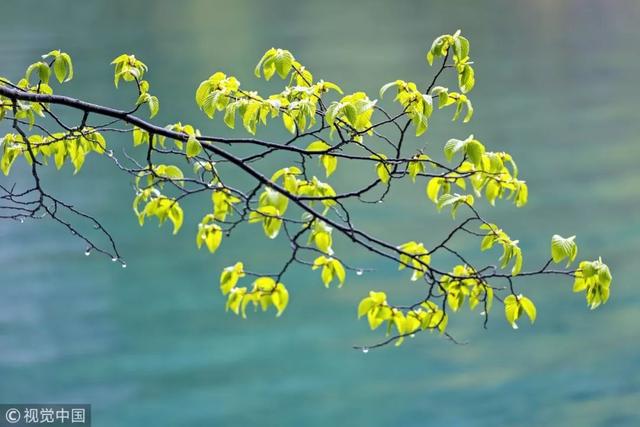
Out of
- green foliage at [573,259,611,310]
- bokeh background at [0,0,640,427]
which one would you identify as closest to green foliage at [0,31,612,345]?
green foliage at [573,259,611,310]

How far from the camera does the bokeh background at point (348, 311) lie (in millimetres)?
4383

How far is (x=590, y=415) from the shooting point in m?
4.16

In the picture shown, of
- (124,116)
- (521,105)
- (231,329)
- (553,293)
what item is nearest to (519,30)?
(521,105)

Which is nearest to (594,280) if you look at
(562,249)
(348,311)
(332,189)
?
(562,249)

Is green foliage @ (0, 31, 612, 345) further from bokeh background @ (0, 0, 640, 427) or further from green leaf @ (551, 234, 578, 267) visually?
bokeh background @ (0, 0, 640, 427)

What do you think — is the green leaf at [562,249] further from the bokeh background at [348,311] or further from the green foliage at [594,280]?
the bokeh background at [348,311]

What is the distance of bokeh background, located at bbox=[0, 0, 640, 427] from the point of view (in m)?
4.38

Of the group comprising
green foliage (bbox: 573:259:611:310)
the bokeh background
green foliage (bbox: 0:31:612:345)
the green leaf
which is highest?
the bokeh background

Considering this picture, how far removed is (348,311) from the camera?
5246mm

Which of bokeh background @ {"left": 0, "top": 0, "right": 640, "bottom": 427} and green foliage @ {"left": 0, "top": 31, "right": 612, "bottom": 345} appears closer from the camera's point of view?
green foliage @ {"left": 0, "top": 31, "right": 612, "bottom": 345}

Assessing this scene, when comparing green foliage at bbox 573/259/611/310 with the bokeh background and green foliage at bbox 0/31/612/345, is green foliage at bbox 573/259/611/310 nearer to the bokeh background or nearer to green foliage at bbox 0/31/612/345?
green foliage at bbox 0/31/612/345

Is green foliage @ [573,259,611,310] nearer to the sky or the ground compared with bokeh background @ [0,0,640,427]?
nearer to the ground

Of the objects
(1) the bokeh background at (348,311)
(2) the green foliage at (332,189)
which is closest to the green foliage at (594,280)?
(2) the green foliage at (332,189)

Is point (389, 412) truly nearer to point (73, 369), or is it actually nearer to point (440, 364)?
point (440, 364)
